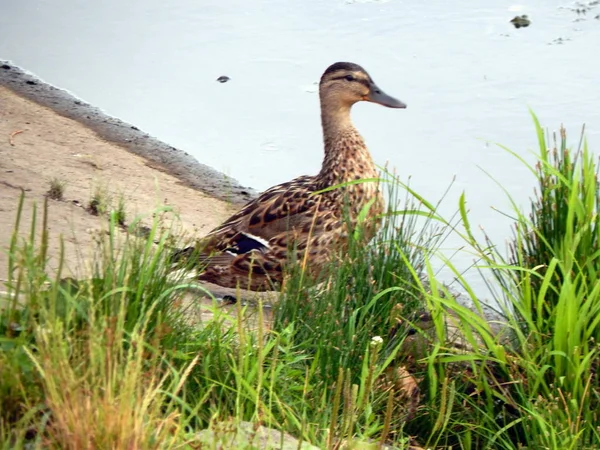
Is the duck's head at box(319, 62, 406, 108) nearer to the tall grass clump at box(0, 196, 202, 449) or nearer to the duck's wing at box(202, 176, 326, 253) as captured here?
the duck's wing at box(202, 176, 326, 253)

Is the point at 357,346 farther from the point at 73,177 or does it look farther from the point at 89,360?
the point at 73,177

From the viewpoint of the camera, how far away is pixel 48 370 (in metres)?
2.83

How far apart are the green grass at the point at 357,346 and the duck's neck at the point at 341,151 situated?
4.00ft

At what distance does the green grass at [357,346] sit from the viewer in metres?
3.28

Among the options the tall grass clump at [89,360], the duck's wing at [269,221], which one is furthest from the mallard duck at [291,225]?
the tall grass clump at [89,360]

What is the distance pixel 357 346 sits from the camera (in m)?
4.18

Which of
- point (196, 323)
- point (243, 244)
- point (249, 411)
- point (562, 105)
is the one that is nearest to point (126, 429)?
point (249, 411)

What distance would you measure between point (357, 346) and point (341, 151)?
212 cm

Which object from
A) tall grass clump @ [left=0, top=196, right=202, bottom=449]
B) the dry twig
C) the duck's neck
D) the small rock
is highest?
the small rock

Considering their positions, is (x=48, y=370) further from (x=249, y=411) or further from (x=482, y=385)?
(x=482, y=385)

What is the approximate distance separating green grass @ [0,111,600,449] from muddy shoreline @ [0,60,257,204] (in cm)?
300

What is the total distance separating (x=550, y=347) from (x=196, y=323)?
4.10 feet

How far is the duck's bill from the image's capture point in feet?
21.8

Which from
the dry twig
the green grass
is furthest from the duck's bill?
the dry twig
